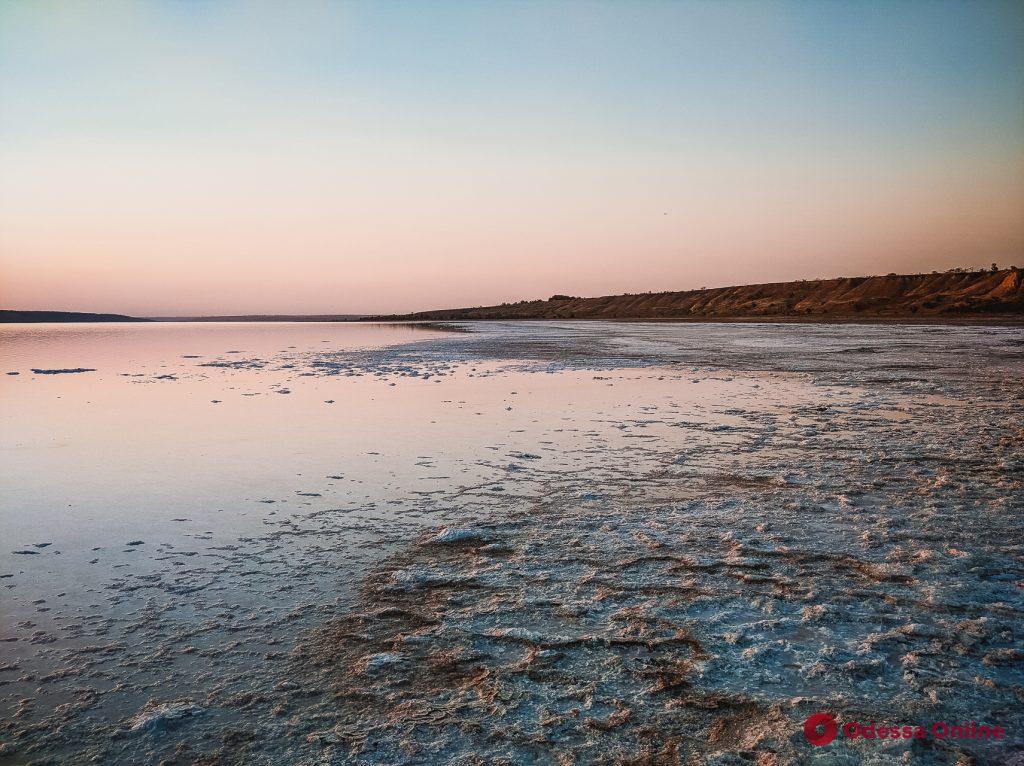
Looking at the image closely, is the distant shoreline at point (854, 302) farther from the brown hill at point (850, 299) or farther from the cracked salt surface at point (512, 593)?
the cracked salt surface at point (512, 593)

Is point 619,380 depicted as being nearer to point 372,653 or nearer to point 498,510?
point 498,510

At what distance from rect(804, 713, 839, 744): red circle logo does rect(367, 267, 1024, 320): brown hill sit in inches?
2327

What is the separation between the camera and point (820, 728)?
2.26m

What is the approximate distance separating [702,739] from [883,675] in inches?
37.0

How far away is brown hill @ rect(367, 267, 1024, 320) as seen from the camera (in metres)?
54.6

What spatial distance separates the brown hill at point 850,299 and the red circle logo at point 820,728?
A: 59106mm

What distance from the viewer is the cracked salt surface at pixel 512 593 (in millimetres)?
2258

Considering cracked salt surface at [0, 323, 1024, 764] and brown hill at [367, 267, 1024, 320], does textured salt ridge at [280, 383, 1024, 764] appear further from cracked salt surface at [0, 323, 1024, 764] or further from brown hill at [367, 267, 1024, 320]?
brown hill at [367, 267, 1024, 320]

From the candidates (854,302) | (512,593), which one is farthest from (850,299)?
(512,593)

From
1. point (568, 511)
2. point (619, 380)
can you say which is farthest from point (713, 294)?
point (568, 511)

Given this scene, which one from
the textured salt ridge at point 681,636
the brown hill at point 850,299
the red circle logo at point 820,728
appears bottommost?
the red circle logo at point 820,728

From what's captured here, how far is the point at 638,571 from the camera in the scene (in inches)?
142

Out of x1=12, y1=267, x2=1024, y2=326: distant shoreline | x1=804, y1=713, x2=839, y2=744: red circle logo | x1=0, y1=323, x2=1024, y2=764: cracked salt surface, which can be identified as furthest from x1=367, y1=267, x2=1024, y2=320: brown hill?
x1=804, y1=713, x2=839, y2=744: red circle logo

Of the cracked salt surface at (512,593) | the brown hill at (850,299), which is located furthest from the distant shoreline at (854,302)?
the cracked salt surface at (512,593)
